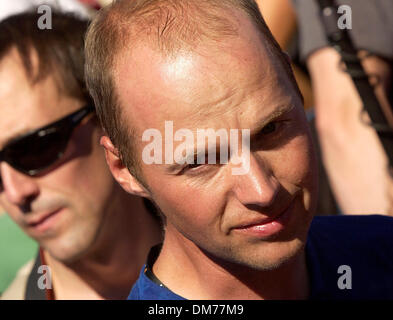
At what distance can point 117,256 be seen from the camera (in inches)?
121

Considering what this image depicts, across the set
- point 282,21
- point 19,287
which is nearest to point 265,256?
point 19,287

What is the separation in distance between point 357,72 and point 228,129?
1.14m

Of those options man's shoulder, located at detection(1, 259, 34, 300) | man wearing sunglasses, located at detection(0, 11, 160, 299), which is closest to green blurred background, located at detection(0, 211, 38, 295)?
man's shoulder, located at detection(1, 259, 34, 300)

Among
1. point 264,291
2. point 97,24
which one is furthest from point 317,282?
point 97,24

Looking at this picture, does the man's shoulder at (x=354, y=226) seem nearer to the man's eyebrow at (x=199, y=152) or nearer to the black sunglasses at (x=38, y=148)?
the man's eyebrow at (x=199, y=152)

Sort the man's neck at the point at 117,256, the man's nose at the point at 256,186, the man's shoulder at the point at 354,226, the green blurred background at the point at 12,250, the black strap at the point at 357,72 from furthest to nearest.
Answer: the green blurred background at the point at 12,250 → the man's neck at the point at 117,256 → the black strap at the point at 357,72 → the man's shoulder at the point at 354,226 → the man's nose at the point at 256,186

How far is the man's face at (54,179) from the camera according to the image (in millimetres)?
2904

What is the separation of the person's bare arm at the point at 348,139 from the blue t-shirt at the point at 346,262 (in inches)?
31.6

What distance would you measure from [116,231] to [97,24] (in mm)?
1380

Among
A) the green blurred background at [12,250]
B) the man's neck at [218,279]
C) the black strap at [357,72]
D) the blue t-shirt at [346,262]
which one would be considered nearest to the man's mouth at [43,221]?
the green blurred background at [12,250]

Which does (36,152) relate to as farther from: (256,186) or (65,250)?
(256,186)

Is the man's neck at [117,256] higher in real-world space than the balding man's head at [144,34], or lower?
lower

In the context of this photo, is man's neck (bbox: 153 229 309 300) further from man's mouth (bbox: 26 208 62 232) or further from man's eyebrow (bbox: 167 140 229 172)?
man's mouth (bbox: 26 208 62 232)

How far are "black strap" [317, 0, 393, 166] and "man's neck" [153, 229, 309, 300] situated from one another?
0.92 m
